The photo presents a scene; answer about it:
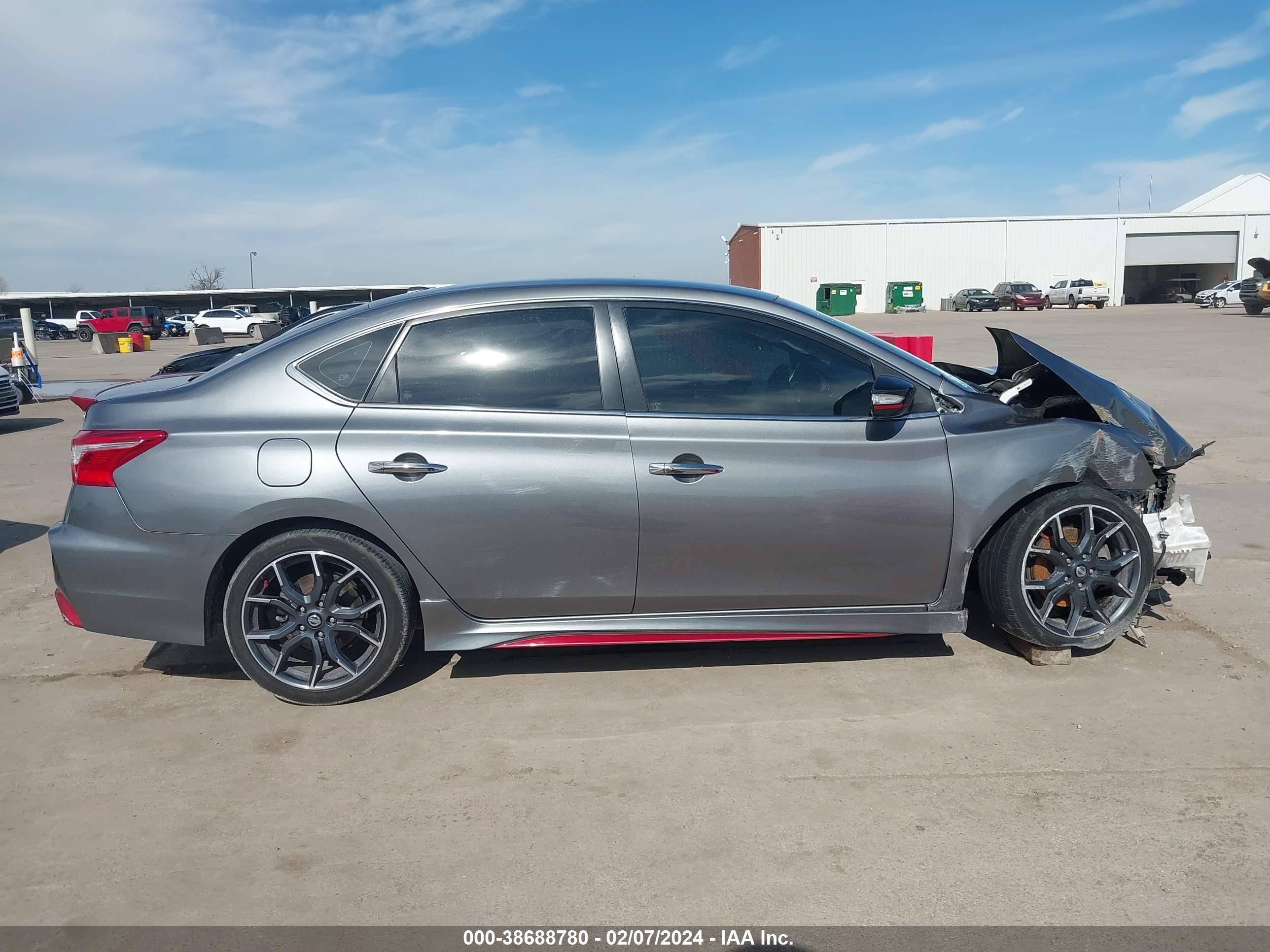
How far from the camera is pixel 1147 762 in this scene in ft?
11.1

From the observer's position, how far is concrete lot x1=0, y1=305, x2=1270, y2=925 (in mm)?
2721

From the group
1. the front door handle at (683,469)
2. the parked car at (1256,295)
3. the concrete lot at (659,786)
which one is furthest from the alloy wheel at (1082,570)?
the parked car at (1256,295)

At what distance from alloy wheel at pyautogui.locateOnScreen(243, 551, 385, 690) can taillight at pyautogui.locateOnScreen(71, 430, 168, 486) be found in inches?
27.3

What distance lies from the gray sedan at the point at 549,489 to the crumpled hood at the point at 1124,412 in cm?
39

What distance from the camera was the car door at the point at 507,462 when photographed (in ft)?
12.4

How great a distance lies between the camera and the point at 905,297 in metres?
59.2

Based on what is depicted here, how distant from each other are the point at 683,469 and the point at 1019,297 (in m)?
56.9

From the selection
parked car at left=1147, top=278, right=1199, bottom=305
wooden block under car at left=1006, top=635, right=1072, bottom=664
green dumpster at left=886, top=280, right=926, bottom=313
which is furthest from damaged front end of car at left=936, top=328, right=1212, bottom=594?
parked car at left=1147, top=278, right=1199, bottom=305

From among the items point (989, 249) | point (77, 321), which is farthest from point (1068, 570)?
point (989, 249)

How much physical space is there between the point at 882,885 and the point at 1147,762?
128 cm

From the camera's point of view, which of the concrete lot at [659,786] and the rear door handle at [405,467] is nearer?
the concrete lot at [659,786]

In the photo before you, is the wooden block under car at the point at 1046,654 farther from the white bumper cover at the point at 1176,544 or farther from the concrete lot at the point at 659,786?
the white bumper cover at the point at 1176,544

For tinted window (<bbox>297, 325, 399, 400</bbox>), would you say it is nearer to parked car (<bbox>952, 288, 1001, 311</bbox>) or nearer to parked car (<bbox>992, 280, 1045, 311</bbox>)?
parked car (<bbox>952, 288, 1001, 311</bbox>)

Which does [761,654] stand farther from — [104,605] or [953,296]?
[953,296]
